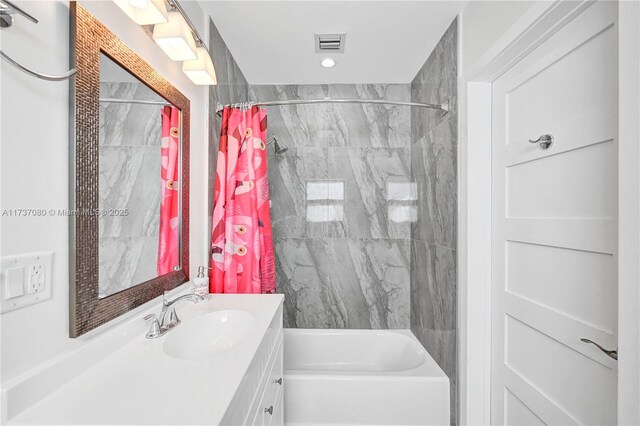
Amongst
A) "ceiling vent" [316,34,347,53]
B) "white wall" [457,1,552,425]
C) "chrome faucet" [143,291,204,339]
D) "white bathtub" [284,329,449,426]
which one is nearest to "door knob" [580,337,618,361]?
"white wall" [457,1,552,425]

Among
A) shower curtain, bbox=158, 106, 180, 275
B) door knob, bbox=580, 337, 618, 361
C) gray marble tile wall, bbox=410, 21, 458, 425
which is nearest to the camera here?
door knob, bbox=580, 337, 618, 361

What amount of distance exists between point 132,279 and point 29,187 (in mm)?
522

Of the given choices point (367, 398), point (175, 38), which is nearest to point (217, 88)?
point (175, 38)

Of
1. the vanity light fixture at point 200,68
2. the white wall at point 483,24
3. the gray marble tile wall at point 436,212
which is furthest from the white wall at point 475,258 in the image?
the vanity light fixture at point 200,68

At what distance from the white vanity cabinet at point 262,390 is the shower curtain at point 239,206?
0.38m

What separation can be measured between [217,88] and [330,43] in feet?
2.55

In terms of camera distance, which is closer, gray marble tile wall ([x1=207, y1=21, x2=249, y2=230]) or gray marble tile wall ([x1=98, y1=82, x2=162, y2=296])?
gray marble tile wall ([x1=98, y1=82, x2=162, y2=296])

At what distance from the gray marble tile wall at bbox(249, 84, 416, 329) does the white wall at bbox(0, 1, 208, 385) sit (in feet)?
6.13

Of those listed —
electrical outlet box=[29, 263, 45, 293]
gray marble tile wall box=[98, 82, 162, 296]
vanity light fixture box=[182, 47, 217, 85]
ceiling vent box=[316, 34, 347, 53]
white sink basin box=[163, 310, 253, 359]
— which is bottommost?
white sink basin box=[163, 310, 253, 359]

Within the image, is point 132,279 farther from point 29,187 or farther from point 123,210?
point 29,187

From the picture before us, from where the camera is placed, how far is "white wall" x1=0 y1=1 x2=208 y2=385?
74 centimetres

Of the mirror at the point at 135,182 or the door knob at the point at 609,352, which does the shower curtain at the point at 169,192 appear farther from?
the door knob at the point at 609,352

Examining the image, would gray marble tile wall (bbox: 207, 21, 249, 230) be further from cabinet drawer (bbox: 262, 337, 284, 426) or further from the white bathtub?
the white bathtub

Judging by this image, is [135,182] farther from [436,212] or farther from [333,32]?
[436,212]
